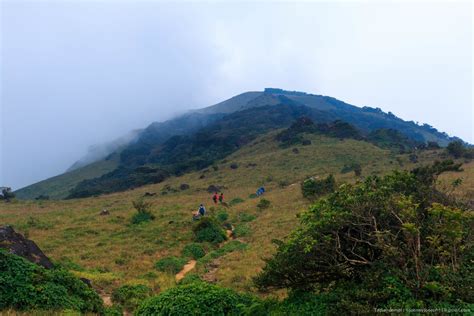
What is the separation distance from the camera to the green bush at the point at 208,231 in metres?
19.5

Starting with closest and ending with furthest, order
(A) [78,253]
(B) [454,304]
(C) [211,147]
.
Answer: (B) [454,304]
(A) [78,253]
(C) [211,147]

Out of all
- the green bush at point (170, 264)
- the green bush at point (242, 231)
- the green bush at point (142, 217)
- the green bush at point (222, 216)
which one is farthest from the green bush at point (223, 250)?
the green bush at point (142, 217)

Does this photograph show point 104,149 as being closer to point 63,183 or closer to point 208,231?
point 63,183

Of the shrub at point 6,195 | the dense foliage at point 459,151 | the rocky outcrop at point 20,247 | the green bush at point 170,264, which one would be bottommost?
the dense foliage at point 459,151

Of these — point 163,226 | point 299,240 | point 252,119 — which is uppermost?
point 252,119

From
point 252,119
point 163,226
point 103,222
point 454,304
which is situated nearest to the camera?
point 454,304

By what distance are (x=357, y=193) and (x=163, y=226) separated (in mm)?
16961

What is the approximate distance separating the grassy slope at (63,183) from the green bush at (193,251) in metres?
80.4

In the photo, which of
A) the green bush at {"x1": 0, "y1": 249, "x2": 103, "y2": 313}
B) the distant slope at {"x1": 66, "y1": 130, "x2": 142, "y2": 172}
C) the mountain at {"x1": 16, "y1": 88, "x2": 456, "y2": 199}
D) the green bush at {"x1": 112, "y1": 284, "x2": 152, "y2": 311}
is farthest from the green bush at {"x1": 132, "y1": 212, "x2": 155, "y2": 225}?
the distant slope at {"x1": 66, "y1": 130, "x2": 142, "y2": 172}

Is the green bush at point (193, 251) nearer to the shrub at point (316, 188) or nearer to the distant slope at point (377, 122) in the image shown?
the shrub at point (316, 188)

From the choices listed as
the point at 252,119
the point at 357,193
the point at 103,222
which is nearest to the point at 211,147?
the point at 252,119

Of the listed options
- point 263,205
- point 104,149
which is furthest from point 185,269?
point 104,149

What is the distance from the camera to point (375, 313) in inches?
207

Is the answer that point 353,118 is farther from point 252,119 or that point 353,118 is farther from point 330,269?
point 330,269
